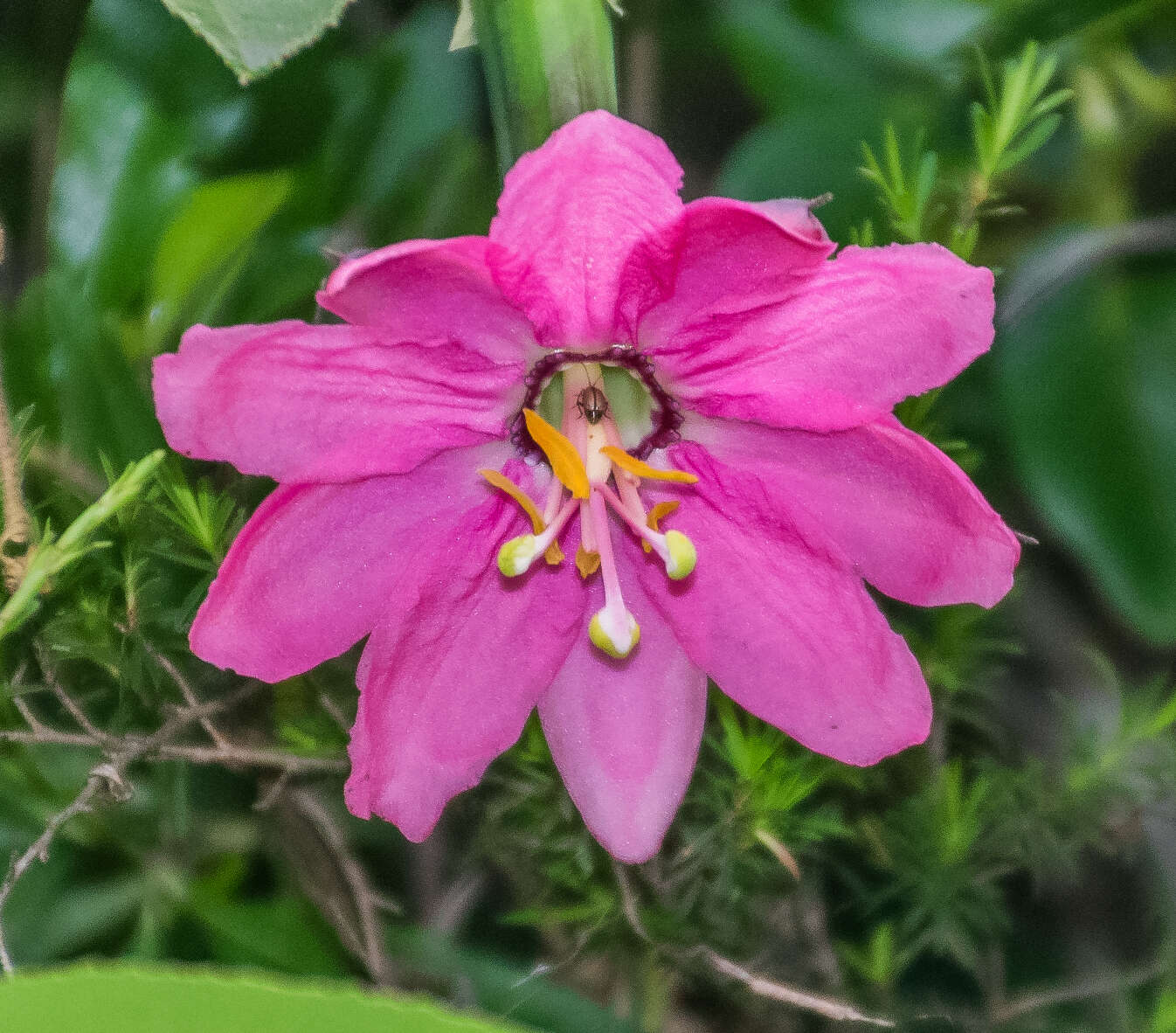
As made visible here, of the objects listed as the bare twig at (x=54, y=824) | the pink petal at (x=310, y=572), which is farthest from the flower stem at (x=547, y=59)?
the bare twig at (x=54, y=824)

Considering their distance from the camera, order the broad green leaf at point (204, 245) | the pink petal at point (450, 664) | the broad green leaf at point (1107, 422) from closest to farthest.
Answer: the pink petal at point (450, 664) < the broad green leaf at point (204, 245) < the broad green leaf at point (1107, 422)

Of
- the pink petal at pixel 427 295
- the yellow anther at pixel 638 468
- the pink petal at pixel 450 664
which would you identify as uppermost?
the pink petal at pixel 427 295

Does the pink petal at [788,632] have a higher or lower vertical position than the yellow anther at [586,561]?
lower

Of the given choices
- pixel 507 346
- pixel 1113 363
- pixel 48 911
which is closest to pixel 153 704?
pixel 48 911

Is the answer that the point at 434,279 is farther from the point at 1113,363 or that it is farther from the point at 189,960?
the point at 1113,363

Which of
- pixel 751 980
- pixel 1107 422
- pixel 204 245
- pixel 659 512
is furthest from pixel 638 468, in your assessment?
pixel 1107 422

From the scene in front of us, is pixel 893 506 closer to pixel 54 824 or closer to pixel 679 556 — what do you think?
pixel 679 556

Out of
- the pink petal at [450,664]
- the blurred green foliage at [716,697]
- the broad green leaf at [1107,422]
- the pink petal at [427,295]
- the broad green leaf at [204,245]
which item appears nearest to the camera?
the pink petal at [427,295]

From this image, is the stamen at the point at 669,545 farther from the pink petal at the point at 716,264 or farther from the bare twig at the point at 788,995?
the bare twig at the point at 788,995

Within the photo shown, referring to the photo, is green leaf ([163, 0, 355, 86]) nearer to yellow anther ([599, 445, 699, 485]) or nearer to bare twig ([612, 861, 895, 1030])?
yellow anther ([599, 445, 699, 485])
